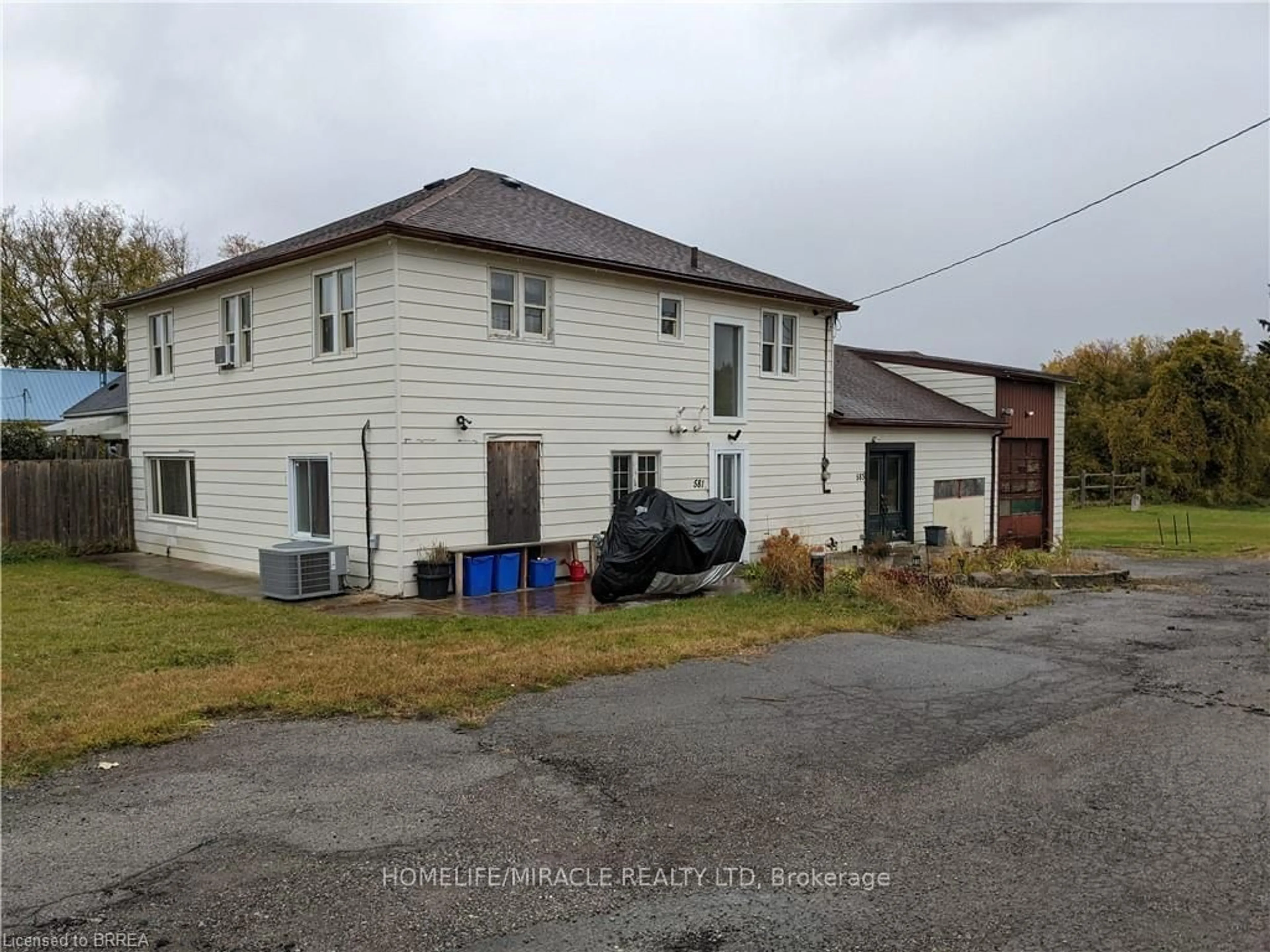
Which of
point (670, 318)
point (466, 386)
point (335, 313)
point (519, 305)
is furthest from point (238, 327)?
point (670, 318)

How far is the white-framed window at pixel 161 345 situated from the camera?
56.2ft

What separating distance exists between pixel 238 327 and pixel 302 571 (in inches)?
213

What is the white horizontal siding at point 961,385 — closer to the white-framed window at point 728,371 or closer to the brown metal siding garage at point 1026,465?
the brown metal siding garage at point 1026,465

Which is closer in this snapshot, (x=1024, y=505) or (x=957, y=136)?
(x=957, y=136)

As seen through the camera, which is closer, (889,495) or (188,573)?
(188,573)

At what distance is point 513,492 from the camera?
13.3 metres

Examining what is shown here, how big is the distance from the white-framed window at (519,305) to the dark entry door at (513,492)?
1637 millimetres

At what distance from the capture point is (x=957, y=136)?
17609 millimetres

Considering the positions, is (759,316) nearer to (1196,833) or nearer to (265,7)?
(265,7)

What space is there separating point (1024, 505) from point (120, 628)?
20083 millimetres

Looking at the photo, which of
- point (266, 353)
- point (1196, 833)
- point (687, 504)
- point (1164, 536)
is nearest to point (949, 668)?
point (1196, 833)

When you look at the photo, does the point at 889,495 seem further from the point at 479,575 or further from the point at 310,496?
the point at 310,496

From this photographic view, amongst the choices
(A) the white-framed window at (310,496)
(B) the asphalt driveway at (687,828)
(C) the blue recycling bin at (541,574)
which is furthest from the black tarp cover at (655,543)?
(B) the asphalt driveway at (687,828)

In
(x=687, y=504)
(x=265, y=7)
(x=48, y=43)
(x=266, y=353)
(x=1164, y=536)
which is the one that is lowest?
(x=1164, y=536)
